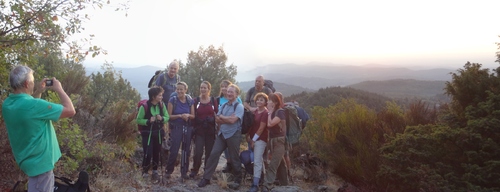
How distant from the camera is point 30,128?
2.81 metres

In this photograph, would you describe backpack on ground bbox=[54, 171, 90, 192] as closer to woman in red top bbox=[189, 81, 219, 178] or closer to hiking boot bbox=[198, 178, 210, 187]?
hiking boot bbox=[198, 178, 210, 187]

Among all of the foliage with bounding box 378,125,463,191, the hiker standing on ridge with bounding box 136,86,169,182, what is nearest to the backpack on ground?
the hiker standing on ridge with bounding box 136,86,169,182

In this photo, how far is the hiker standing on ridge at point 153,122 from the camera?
19.3 ft

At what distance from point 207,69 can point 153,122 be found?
65.4ft

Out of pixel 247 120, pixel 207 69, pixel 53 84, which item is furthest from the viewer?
pixel 207 69

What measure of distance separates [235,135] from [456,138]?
135 inches

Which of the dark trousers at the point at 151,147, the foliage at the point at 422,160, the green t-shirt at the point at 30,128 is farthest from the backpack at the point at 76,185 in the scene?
the foliage at the point at 422,160

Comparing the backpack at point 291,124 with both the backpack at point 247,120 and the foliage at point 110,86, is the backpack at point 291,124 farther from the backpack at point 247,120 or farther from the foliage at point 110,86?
the foliage at point 110,86

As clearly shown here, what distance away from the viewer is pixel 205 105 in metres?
6.36

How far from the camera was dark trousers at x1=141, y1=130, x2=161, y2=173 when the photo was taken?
19.7 feet

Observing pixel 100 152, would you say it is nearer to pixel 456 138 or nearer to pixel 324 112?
pixel 456 138

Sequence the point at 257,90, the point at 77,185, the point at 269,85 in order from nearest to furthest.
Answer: the point at 77,185 → the point at 257,90 → the point at 269,85

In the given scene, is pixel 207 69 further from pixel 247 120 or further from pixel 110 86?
pixel 247 120

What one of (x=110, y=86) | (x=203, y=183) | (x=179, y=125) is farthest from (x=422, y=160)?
(x=110, y=86)
